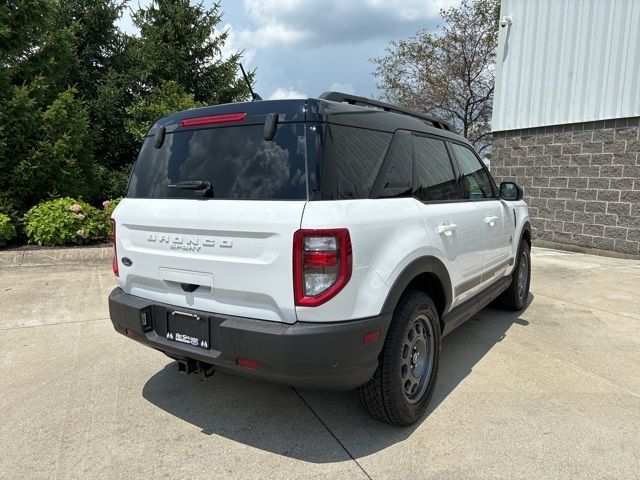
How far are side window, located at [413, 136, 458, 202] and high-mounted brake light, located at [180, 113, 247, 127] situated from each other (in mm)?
1216


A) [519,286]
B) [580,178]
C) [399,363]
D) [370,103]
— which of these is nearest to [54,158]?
[370,103]

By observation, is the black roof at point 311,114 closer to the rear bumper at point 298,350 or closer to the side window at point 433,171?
the side window at point 433,171

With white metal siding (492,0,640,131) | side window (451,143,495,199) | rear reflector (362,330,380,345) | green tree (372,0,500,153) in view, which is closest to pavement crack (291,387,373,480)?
rear reflector (362,330,380,345)

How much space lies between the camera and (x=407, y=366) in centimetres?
287

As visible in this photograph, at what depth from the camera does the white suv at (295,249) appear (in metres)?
2.30

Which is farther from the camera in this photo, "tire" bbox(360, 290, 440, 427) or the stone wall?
the stone wall

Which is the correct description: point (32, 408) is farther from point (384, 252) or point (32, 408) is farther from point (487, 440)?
point (487, 440)

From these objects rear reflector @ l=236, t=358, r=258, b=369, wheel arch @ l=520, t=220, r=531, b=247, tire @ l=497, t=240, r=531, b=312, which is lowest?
tire @ l=497, t=240, r=531, b=312

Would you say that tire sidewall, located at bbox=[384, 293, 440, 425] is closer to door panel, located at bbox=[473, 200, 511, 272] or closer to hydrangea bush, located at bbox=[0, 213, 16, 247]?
door panel, located at bbox=[473, 200, 511, 272]

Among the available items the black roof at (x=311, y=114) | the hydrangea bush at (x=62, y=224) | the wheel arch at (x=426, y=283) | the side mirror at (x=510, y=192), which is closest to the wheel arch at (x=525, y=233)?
the side mirror at (x=510, y=192)

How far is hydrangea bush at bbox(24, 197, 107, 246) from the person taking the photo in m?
8.22

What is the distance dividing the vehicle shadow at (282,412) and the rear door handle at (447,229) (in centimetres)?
114

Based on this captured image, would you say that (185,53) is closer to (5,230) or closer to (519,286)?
(5,230)

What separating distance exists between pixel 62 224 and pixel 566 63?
10.1m
